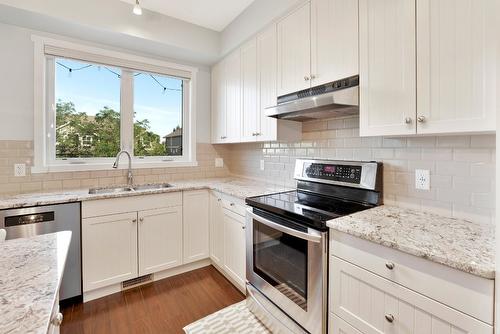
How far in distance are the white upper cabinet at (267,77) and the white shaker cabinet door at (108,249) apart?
1436 millimetres

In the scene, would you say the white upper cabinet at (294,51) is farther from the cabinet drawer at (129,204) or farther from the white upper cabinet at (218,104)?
the cabinet drawer at (129,204)

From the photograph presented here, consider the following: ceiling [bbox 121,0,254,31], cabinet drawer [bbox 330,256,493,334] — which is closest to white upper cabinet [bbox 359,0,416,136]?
cabinet drawer [bbox 330,256,493,334]

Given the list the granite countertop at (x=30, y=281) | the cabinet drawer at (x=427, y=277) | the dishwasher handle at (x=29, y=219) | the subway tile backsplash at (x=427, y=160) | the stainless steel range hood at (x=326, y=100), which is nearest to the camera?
the granite countertop at (x=30, y=281)

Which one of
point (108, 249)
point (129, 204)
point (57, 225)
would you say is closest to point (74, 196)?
point (57, 225)

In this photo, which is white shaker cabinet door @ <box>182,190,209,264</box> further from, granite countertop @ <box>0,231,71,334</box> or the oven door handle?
granite countertop @ <box>0,231,71,334</box>

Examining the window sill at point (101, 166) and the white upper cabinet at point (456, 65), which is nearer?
the white upper cabinet at point (456, 65)

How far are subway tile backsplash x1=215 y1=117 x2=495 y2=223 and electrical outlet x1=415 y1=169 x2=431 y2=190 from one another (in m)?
0.02

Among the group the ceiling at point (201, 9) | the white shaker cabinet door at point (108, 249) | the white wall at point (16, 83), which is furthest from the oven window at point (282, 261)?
the white wall at point (16, 83)

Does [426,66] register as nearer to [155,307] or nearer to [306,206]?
[306,206]

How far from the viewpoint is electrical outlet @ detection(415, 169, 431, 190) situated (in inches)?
57.8

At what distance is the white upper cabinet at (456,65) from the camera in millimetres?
1035

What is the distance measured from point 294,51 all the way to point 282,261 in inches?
61.6

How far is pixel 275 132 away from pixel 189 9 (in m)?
1.54

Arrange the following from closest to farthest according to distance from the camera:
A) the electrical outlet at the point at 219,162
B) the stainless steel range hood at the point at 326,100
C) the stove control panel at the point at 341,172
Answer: the stainless steel range hood at the point at 326,100 → the stove control panel at the point at 341,172 → the electrical outlet at the point at 219,162
